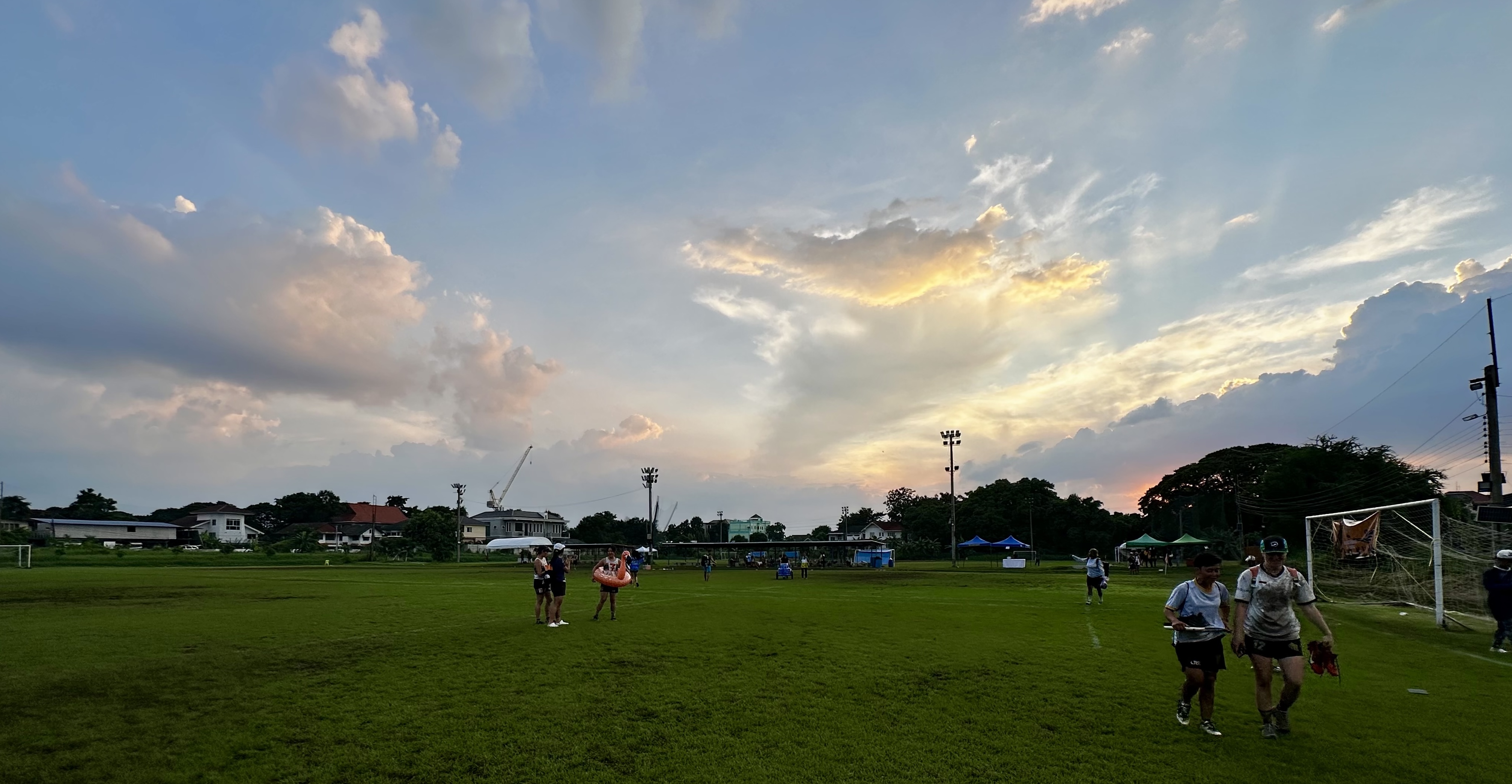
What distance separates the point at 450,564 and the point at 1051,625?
214ft

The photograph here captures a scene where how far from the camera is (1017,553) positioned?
85.9 meters

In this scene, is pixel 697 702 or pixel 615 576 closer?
pixel 697 702

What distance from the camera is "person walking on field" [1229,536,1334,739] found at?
791 cm

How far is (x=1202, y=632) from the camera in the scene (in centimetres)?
830

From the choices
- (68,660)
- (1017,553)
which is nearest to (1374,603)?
(68,660)

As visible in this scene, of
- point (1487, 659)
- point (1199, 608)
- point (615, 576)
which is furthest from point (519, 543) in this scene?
point (1199, 608)

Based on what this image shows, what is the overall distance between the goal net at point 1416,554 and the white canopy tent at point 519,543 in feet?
256

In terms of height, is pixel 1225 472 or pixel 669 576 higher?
pixel 1225 472

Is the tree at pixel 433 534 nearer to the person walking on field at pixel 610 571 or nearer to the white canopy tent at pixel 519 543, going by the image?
the white canopy tent at pixel 519 543

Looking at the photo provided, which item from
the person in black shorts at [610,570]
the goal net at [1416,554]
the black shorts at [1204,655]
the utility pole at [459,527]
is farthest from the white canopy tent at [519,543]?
the black shorts at [1204,655]

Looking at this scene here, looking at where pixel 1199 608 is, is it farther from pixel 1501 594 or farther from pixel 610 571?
pixel 610 571

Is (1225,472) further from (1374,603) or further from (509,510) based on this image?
(509,510)

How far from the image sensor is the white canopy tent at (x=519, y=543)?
9231cm

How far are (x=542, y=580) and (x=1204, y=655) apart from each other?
46.6ft
